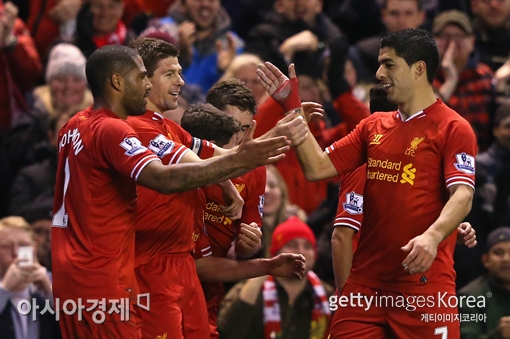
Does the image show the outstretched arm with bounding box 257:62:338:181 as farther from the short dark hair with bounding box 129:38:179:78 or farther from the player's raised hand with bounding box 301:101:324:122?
the short dark hair with bounding box 129:38:179:78

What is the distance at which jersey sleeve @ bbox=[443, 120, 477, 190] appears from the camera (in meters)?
6.38

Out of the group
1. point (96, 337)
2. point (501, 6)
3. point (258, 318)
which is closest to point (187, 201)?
point (96, 337)

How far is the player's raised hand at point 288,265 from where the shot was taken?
704cm

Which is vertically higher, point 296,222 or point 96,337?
point 296,222

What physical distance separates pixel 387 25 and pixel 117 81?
222 inches

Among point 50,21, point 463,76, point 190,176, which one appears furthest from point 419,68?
point 50,21

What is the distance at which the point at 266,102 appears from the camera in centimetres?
913

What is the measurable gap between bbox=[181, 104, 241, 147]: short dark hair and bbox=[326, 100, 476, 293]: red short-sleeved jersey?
89 centimetres

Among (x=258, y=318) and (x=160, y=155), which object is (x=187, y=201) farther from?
(x=258, y=318)

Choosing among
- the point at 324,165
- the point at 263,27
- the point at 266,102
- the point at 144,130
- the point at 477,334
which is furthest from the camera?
the point at 263,27

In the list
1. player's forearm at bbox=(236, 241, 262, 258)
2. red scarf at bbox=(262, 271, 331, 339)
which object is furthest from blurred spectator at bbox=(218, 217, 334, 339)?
player's forearm at bbox=(236, 241, 262, 258)

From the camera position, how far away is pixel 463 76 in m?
11.0

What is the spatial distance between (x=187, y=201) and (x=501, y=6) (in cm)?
605

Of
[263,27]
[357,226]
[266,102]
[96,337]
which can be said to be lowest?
[96,337]
